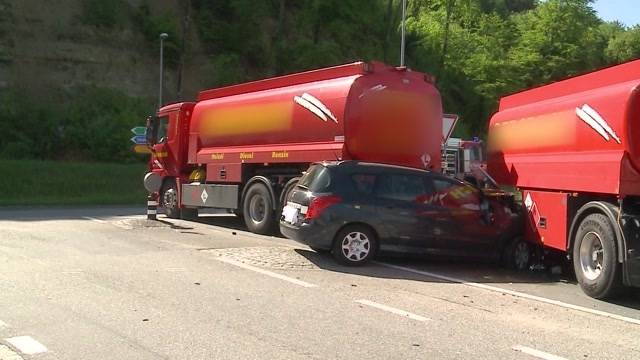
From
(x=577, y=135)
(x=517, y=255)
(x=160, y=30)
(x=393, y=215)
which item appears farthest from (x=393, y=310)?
(x=160, y=30)

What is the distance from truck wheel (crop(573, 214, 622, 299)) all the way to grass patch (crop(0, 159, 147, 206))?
67.7 ft

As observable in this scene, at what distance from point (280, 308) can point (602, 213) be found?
4.29 meters

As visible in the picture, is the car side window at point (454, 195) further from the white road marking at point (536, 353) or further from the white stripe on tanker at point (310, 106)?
the white road marking at point (536, 353)

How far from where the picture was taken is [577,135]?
924cm

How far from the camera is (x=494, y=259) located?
1097 centimetres

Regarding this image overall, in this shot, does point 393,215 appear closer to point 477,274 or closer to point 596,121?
point 477,274

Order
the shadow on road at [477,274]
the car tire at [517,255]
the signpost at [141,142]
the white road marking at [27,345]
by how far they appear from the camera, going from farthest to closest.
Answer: the signpost at [141,142] → the car tire at [517,255] → the shadow on road at [477,274] → the white road marking at [27,345]

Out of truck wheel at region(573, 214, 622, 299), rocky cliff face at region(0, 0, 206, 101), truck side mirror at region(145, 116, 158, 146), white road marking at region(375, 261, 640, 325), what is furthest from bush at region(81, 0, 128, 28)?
truck wheel at region(573, 214, 622, 299)

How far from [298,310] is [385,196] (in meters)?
3.82

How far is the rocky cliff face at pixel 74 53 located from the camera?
3772cm

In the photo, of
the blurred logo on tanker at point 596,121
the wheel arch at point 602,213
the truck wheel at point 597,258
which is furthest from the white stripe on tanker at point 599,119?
the truck wheel at point 597,258

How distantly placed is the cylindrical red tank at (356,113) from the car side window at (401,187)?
6.88 feet

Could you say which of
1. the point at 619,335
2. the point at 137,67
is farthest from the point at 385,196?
the point at 137,67

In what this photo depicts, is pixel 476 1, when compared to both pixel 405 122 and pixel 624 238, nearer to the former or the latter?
pixel 405 122
